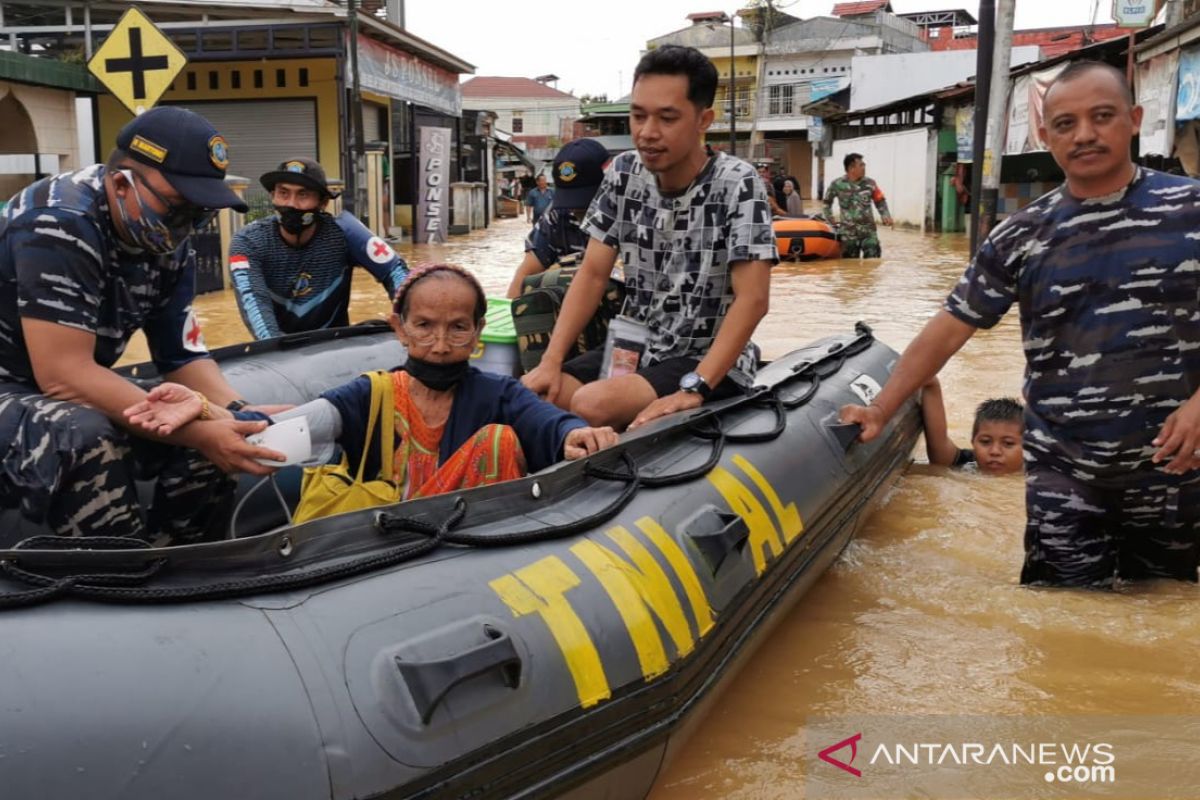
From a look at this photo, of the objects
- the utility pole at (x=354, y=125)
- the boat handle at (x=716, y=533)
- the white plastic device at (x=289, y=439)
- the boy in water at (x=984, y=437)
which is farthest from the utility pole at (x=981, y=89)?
the white plastic device at (x=289, y=439)

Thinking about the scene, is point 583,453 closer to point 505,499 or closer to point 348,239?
point 505,499

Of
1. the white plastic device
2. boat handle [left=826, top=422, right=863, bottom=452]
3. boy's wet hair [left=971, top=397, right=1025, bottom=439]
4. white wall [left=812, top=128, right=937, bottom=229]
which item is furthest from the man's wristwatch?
white wall [left=812, top=128, right=937, bottom=229]

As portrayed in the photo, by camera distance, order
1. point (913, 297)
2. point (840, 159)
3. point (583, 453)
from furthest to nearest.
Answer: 1. point (840, 159)
2. point (913, 297)
3. point (583, 453)

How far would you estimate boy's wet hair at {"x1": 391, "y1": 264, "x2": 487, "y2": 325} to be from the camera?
287cm

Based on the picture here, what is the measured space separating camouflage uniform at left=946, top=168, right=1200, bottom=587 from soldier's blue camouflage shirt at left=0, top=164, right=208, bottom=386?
2278 millimetres

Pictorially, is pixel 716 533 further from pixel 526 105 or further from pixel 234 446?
pixel 526 105

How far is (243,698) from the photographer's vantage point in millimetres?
1891

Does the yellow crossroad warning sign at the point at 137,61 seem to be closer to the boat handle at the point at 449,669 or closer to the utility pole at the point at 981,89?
the boat handle at the point at 449,669

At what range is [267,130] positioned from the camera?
20.7m

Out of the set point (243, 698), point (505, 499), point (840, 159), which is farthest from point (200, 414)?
point (840, 159)

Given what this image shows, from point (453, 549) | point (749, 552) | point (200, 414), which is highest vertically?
point (200, 414)

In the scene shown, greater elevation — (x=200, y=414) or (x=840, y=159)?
(x=840, y=159)

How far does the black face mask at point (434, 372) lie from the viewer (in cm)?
287

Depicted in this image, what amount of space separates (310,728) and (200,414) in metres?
1.08
